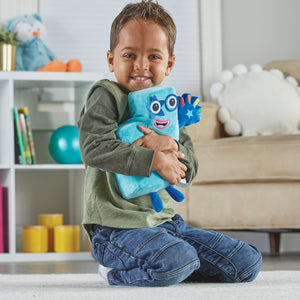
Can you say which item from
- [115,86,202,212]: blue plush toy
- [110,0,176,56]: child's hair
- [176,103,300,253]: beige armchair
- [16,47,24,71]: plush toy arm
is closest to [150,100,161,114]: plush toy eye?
[115,86,202,212]: blue plush toy

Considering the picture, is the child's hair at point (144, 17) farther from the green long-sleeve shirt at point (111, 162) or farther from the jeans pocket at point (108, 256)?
the jeans pocket at point (108, 256)

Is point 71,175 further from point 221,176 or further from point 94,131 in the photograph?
point 94,131

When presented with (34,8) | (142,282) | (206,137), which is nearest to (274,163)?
(206,137)

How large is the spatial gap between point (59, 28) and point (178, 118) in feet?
6.13

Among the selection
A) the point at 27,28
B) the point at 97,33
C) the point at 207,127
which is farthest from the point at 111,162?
the point at 97,33

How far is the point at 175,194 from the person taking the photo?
3.66ft

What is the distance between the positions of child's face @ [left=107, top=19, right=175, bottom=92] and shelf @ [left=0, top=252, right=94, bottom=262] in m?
1.22

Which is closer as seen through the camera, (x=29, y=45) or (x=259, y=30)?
(x=29, y=45)

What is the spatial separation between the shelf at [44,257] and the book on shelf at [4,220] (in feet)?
0.17

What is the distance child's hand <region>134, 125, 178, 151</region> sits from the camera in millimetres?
1066

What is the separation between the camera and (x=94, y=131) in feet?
3.46

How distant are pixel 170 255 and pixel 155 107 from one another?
0.27 m

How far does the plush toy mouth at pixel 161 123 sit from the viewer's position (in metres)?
1.08

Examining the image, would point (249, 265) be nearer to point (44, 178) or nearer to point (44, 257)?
point (44, 257)
